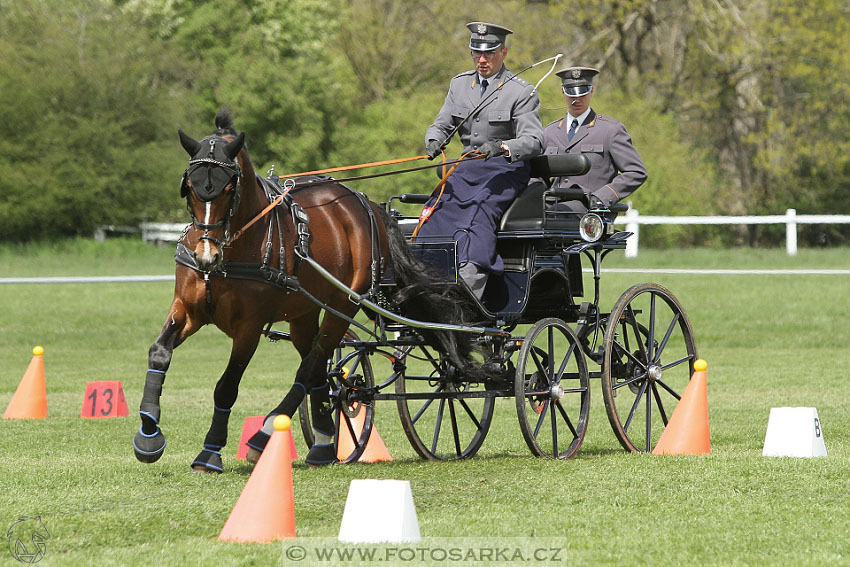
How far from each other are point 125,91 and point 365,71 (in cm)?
919

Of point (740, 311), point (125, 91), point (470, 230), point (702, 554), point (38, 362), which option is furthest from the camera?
point (125, 91)

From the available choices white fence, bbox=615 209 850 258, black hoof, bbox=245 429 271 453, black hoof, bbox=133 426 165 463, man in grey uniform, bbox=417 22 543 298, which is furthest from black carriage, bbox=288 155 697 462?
white fence, bbox=615 209 850 258

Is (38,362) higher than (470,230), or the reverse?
(470,230)

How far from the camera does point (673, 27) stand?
106ft

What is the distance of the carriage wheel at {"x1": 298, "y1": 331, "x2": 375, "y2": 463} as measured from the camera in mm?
7270

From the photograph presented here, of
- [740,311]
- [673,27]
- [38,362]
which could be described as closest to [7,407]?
[38,362]

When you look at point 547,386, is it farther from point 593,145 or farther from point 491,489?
point 593,145

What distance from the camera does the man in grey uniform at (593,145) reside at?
816 centimetres

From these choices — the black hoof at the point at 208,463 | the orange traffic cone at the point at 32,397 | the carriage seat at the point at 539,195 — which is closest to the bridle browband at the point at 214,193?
the black hoof at the point at 208,463

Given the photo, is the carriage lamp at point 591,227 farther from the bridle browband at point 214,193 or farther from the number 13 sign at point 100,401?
the number 13 sign at point 100,401

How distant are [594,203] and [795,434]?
1756 millimetres

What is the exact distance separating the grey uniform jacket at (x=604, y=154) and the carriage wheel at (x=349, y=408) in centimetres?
181

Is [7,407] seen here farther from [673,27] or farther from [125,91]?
[673,27]

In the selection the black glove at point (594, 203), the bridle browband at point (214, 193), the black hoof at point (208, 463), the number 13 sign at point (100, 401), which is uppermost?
the bridle browband at point (214, 193)
